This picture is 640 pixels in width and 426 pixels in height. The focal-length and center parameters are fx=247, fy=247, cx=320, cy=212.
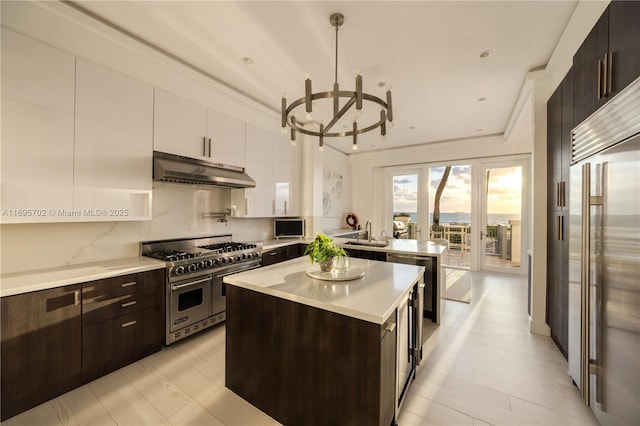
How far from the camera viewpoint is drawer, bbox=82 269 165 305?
1.86 meters

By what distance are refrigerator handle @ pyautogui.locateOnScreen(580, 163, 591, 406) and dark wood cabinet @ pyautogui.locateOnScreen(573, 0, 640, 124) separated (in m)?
0.46

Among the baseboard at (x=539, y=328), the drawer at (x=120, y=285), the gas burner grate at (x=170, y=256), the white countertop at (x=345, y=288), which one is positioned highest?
the gas burner grate at (x=170, y=256)

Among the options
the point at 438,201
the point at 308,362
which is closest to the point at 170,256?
the point at 308,362

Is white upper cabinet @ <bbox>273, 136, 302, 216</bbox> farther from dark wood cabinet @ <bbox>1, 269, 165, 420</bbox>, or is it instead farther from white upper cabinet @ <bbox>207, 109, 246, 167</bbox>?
dark wood cabinet @ <bbox>1, 269, 165, 420</bbox>

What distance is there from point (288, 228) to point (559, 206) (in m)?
3.43

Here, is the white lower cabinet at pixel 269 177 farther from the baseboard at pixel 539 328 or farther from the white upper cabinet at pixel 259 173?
the baseboard at pixel 539 328

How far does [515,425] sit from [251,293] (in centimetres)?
186

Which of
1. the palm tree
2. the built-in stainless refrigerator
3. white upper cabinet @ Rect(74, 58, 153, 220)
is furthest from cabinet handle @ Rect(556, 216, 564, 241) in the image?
white upper cabinet @ Rect(74, 58, 153, 220)

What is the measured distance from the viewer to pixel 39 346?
5.42 feet

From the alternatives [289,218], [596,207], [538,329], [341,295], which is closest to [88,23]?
[341,295]

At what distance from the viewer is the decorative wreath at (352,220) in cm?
641

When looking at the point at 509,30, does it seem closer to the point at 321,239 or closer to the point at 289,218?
the point at 321,239

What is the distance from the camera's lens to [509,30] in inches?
84.8

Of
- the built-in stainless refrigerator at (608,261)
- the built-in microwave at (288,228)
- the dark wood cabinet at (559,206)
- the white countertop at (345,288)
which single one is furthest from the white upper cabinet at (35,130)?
the dark wood cabinet at (559,206)
